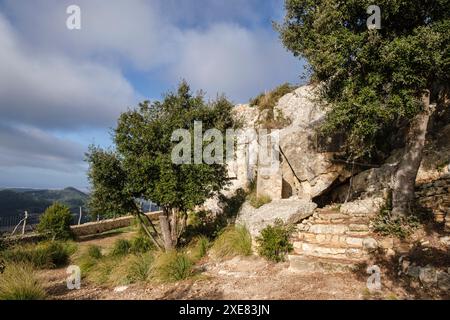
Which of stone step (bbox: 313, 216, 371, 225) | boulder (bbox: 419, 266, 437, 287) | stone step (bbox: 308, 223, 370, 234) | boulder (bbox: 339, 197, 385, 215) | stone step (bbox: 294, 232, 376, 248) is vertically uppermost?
boulder (bbox: 339, 197, 385, 215)

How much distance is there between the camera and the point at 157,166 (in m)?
10.5

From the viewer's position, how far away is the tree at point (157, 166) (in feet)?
34.5

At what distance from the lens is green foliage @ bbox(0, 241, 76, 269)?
37.3ft

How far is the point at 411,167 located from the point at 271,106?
12212 mm

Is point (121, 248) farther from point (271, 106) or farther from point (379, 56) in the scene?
point (271, 106)

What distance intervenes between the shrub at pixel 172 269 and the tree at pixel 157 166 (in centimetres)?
215

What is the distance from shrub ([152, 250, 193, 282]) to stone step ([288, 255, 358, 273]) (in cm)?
302

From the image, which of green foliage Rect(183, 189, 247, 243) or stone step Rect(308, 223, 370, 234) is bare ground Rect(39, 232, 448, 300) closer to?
stone step Rect(308, 223, 370, 234)

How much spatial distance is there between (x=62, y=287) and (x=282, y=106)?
50.6ft

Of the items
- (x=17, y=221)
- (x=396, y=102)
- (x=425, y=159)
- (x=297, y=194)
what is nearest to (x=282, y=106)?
(x=297, y=194)

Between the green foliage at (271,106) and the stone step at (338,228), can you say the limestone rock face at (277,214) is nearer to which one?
the stone step at (338,228)

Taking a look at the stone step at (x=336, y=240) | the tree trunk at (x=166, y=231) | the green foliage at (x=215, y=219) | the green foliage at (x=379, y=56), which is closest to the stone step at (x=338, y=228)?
the stone step at (x=336, y=240)

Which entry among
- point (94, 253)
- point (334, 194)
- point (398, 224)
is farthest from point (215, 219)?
point (398, 224)

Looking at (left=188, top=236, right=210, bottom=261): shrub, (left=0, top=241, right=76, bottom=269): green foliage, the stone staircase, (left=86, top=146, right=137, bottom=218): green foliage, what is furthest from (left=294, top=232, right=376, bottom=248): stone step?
(left=0, top=241, right=76, bottom=269): green foliage
